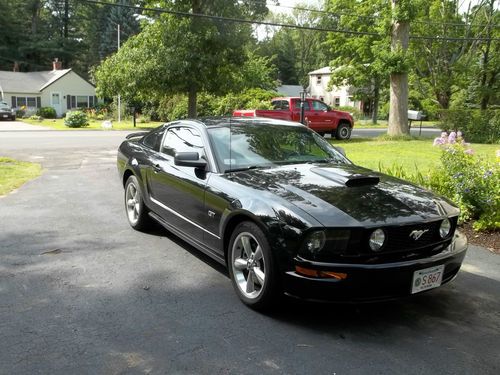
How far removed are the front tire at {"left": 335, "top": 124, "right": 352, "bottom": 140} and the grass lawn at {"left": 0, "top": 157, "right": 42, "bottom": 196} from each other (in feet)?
41.5

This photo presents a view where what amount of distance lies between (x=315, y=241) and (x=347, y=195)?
0.60m

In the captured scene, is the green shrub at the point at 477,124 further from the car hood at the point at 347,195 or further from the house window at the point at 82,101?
the house window at the point at 82,101

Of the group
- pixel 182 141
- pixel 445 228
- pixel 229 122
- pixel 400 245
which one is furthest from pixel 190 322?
pixel 229 122

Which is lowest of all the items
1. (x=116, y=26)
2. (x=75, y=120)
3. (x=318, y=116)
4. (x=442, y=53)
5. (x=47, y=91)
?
(x=75, y=120)

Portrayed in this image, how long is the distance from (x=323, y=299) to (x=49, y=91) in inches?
2093

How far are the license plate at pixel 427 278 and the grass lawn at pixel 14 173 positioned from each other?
7.23 meters

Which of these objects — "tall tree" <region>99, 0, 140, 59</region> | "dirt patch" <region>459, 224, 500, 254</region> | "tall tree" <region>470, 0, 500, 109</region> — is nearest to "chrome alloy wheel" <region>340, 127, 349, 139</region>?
"dirt patch" <region>459, 224, 500, 254</region>

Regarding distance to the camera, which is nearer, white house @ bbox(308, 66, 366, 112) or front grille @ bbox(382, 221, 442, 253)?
front grille @ bbox(382, 221, 442, 253)

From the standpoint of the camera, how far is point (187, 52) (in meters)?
20.0

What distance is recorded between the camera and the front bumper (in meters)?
3.23

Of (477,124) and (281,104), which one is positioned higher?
(281,104)

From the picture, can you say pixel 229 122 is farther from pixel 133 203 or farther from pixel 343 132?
pixel 343 132

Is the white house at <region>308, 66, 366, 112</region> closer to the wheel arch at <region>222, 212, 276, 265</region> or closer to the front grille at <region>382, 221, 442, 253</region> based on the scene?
the wheel arch at <region>222, 212, 276, 265</region>

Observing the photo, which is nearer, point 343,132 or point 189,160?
point 189,160
